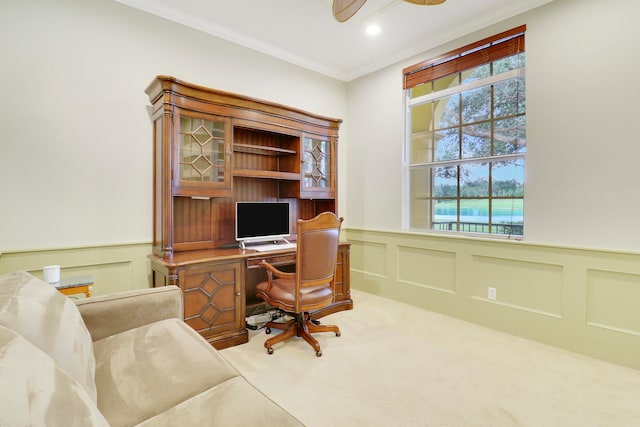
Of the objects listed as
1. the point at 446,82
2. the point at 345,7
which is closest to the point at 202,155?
the point at 345,7

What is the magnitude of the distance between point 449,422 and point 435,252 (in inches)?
76.1

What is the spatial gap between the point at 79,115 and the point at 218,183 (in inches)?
45.4

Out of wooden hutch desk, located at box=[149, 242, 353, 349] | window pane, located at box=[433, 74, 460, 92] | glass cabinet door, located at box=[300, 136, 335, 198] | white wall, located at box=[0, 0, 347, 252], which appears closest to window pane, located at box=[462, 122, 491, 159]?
window pane, located at box=[433, 74, 460, 92]

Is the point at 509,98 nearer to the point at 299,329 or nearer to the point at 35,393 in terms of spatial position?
the point at 299,329

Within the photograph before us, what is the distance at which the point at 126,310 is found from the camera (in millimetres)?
1736

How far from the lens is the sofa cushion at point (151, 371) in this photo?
1.17m

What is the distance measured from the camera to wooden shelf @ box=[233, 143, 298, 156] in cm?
318

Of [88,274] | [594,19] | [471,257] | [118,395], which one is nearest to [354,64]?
[594,19]

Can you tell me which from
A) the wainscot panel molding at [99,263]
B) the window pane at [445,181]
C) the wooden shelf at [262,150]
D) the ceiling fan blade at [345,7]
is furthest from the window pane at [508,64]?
the wainscot panel molding at [99,263]

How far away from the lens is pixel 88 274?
2.57 metres

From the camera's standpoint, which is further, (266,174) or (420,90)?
(420,90)

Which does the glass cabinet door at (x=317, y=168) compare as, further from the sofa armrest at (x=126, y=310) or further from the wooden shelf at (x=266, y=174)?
the sofa armrest at (x=126, y=310)

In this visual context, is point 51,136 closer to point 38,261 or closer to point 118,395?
point 38,261

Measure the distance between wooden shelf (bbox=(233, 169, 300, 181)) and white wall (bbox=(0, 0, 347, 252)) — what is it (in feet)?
2.62
